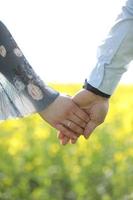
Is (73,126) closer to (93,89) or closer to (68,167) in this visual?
(93,89)

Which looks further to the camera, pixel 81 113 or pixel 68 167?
pixel 68 167

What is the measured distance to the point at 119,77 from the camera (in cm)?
528

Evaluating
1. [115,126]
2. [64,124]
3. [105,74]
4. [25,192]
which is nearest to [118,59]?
[105,74]

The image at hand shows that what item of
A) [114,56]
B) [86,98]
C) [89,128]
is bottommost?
[89,128]

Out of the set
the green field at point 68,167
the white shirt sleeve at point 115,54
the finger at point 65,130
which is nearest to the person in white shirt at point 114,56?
the white shirt sleeve at point 115,54

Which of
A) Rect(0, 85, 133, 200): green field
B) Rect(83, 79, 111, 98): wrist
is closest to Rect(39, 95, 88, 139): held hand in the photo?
Rect(83, 79, 111, 98): wrist

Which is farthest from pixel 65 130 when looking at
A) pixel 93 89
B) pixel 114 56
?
pixel 114 56

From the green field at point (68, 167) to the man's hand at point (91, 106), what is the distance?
1.11m

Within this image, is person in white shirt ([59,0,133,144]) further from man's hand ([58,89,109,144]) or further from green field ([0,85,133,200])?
green field ([0,85,133,200])

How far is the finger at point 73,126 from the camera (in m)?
5.52

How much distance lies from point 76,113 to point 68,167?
1.65 meters

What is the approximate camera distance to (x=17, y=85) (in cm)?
533

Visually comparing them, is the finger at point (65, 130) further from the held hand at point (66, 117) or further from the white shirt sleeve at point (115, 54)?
the white shirt sleeve at point (115, 54)

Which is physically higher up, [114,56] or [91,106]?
[114,56]
